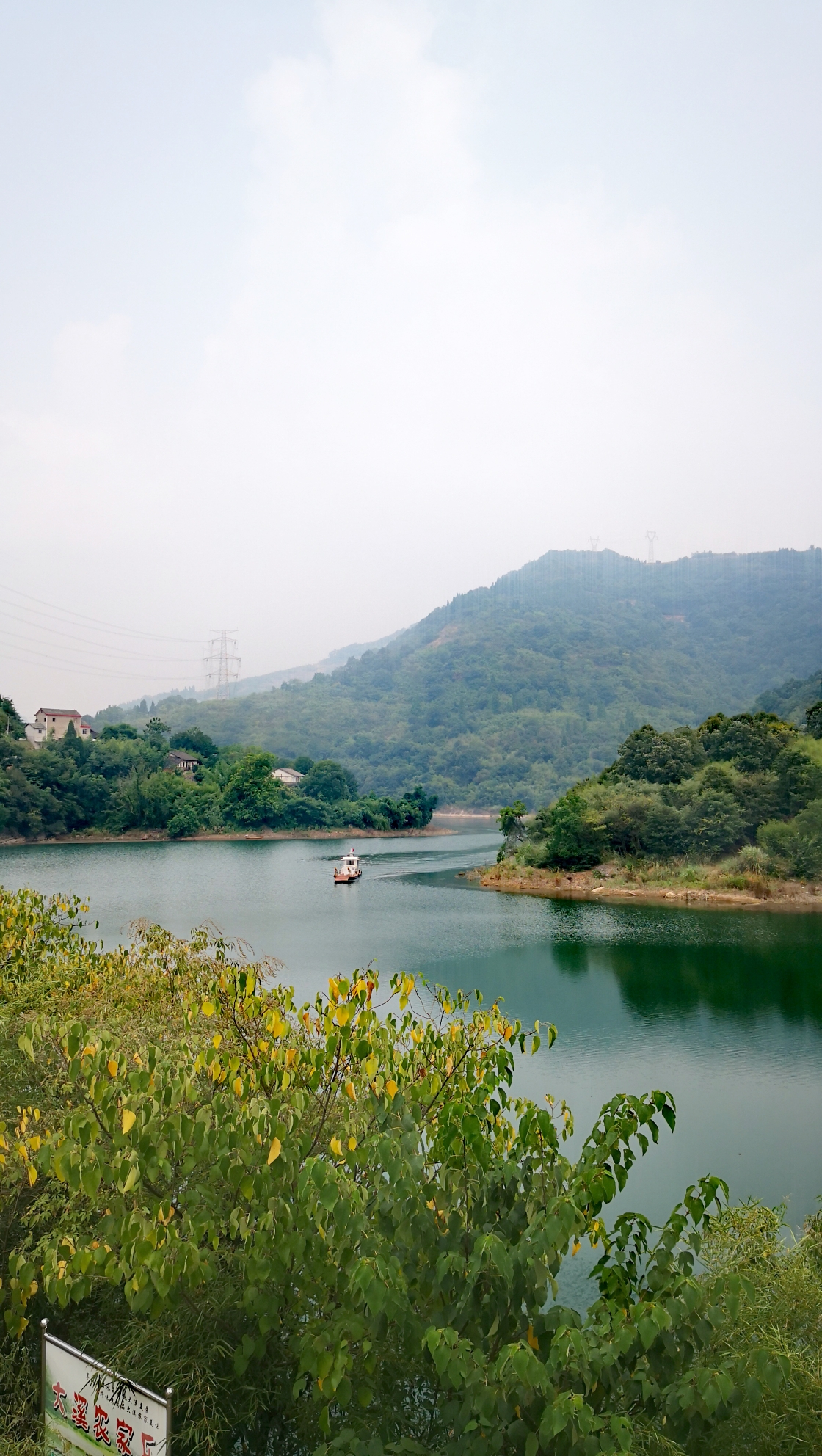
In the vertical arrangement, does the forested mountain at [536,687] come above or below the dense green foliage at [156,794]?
above

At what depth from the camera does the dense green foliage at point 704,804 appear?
977 inches

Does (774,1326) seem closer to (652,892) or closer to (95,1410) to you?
(95,1410)

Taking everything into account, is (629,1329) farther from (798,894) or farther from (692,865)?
(692,865)

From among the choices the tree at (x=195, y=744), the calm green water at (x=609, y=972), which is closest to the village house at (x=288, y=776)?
the tree at (x=195, y=744)

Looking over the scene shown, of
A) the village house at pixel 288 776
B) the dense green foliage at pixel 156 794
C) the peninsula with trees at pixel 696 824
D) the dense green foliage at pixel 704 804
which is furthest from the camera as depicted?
the village house at pixel 288 776

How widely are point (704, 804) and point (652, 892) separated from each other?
136 inches

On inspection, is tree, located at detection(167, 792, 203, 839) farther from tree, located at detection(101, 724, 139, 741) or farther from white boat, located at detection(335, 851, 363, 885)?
white boat, located at detection(335, 851, 363, 885)

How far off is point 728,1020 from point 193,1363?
10.7 meters

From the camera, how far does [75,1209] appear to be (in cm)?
350

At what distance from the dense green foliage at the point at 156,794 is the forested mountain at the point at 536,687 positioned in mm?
18911

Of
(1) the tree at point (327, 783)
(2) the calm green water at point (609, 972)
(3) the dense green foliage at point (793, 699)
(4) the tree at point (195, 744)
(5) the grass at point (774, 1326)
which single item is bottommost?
(2) the calm green water at point (609, 972)

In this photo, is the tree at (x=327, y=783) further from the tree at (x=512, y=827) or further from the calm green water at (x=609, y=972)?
the tree at (x=512, y=827)

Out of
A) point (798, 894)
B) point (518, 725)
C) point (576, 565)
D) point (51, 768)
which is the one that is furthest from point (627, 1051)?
point (576, 565)

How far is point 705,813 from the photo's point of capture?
86.3 ft
